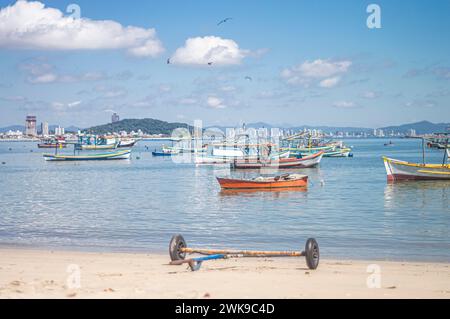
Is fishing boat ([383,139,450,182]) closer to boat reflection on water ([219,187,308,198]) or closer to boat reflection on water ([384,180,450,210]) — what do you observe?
boat reflection on water ([384,180,450,210])

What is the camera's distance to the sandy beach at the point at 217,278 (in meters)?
9.70

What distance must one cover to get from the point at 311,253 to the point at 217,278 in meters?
2.37

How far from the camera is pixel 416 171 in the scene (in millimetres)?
48375

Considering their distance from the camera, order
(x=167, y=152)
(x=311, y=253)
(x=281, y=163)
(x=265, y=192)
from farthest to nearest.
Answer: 1. (x=167, y=152)
2. (x=281, y=163)
3. (x=265, y=192)
4. (x=311, y=253)

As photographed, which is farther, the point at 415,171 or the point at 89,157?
the point at 89,157

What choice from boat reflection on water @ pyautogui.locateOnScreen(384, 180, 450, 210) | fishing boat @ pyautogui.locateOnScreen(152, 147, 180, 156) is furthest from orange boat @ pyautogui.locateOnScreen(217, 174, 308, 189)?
fishing boat @ pyautogui.locateOnScreen(152, 147, 180, 156)

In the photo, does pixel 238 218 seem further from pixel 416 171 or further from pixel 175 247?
pixel 416 171

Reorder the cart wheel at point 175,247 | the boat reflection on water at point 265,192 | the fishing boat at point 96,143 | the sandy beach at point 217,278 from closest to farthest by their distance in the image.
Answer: the sandy beach at point 217,278 < the cart wheel at point 175,247 < the boat reflection on water at point 265,192 < the fishing boat at point 96,143

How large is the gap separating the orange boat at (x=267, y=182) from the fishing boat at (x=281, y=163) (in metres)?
25.8

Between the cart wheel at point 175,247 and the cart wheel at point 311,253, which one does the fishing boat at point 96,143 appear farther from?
the cart wheel at point 311,253

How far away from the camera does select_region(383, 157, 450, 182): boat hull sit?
158 feet

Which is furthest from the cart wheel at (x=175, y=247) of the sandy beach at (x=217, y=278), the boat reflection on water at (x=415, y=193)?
the boat reflection on water at (x=415, y=193)

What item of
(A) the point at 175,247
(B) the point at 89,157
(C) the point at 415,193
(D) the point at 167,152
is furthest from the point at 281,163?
(D) the point at 167,152

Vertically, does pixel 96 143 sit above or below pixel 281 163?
above
